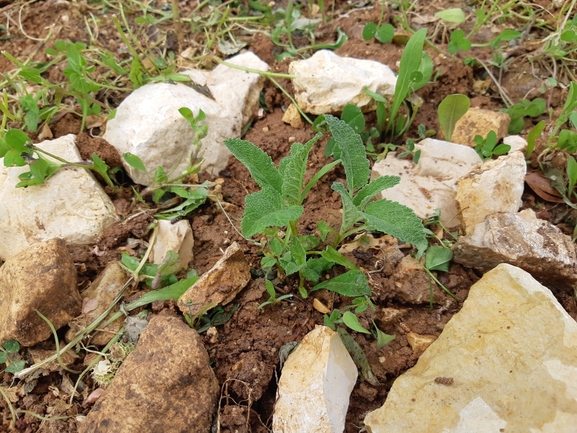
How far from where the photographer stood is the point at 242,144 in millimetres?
1615

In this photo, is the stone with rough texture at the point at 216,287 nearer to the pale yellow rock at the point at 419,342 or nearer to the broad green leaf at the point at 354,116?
the pale yellow rock at the point at 419,342

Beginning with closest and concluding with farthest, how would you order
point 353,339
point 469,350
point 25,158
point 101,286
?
point 469,350, point 353,339, point 101,286, point 25,158

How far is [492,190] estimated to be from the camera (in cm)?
193

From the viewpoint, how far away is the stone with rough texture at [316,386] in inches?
56.6

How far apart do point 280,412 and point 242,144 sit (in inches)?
33.5

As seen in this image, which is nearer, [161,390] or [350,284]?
[161,390]

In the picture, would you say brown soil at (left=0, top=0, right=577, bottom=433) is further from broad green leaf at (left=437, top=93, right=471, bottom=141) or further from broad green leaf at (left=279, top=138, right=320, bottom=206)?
broad green leaf at (left=279, top=138, right=320, bottom=206)

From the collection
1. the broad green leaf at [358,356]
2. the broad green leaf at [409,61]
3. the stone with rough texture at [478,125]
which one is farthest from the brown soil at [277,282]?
the broad green leaf at [409,61]

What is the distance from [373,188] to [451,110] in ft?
2.71

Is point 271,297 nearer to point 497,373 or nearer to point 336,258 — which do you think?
point 336,258

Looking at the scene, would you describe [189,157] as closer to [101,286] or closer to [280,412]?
[101,286]

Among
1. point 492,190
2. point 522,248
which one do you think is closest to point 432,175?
point 492,190

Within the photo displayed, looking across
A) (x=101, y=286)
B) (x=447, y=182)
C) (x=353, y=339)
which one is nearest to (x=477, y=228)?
(x=447, y=182)

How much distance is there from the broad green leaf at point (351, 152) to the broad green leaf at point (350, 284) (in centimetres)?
28
